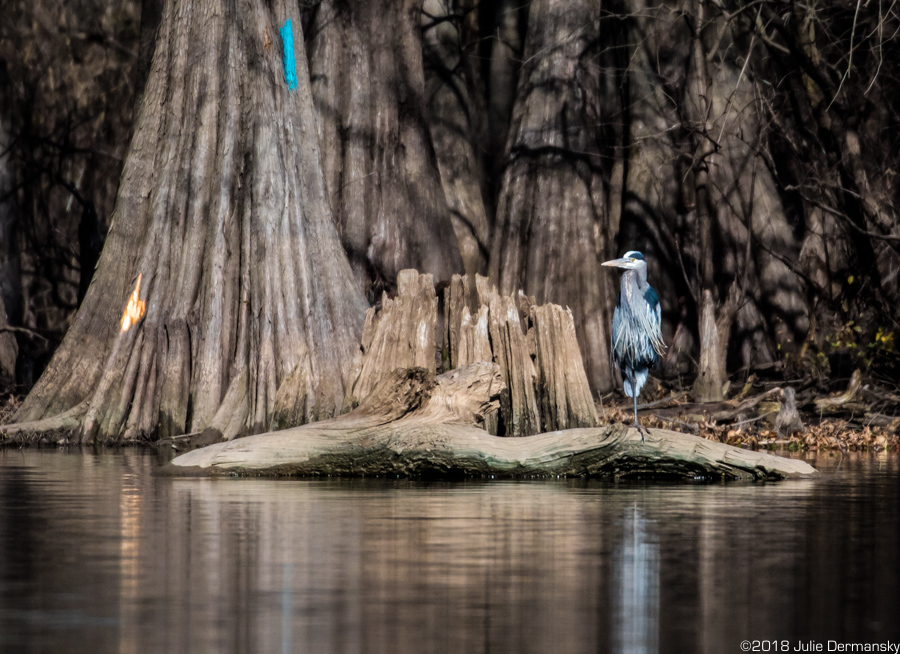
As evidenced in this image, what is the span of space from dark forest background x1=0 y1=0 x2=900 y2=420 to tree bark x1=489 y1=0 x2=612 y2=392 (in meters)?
0.03

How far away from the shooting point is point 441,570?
5090 millimetres

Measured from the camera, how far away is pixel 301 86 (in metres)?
15.7

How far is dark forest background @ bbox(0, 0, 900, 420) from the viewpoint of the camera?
61.3 feet

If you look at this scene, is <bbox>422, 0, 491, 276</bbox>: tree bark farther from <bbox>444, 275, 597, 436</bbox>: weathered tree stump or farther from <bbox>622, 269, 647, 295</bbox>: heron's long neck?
<bbox>622, 269, 647, 295</bbox>: heron's long neck

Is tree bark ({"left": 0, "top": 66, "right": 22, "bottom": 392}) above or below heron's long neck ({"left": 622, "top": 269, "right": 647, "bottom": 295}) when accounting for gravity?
above

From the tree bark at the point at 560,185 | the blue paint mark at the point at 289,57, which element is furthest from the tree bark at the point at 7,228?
the tree bark at the point at 560,185

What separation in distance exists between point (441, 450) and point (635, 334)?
2.54 meters

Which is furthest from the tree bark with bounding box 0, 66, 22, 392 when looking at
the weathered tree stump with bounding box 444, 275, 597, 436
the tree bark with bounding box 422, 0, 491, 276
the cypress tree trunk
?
the weathered tree stump with bounding box 444, 275, 597, 436

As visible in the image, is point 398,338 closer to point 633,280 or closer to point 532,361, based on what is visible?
point 532,361

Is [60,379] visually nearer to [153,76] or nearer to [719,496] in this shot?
[153,76]

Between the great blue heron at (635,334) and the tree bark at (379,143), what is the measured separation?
7.65 metres

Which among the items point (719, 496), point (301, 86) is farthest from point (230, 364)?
point (719, 496)

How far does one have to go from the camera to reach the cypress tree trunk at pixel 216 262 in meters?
13.9

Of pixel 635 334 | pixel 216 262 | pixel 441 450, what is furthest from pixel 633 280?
pixel 216 262
